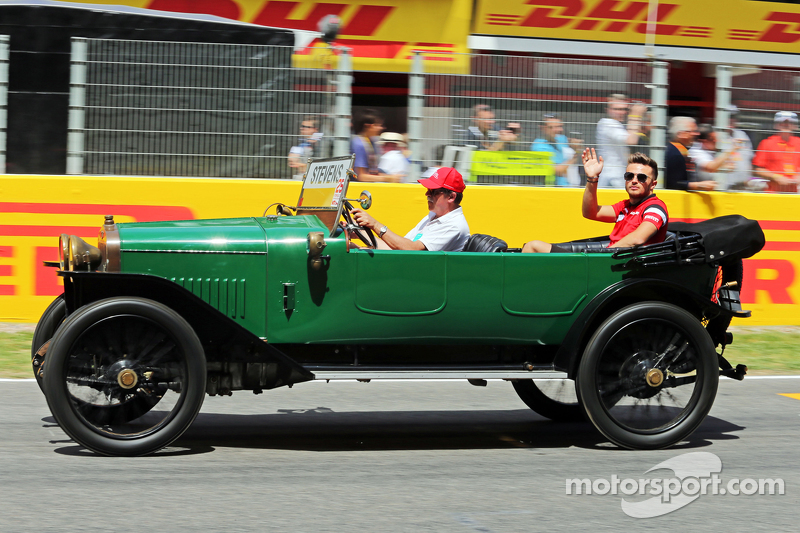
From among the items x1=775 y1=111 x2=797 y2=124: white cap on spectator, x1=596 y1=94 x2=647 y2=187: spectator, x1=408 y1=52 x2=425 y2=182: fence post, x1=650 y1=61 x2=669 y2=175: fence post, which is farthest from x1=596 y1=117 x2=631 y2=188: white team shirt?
x1=408 y1=52 x2=425 y2=182: fence post

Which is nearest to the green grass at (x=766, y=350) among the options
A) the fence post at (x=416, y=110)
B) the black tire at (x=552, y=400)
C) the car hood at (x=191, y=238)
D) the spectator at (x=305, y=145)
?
the black tire at (x=552, y=400)

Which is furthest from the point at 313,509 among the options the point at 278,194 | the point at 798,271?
the point at 798,271

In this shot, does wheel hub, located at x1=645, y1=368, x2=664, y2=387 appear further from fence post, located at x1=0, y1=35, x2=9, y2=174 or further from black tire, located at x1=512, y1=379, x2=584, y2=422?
fence post, located at x1=0, y1=35, x2=9, y2=174

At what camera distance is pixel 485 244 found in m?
5.45

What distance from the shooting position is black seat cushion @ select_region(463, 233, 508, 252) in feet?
17.6

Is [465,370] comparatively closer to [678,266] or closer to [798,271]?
[678,266]

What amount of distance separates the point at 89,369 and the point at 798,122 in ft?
26.4

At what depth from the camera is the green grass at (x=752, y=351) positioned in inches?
291

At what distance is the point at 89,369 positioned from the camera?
15.3 ft

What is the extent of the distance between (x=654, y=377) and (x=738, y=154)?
562 cm

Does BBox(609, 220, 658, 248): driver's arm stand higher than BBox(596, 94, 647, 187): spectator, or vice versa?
BBox(596, 94, 647, 187): spectator

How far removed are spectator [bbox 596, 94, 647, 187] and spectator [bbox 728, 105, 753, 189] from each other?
39.7 inches

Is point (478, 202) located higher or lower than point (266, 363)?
higher

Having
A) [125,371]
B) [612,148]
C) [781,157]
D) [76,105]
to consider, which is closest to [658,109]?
[612,148]
